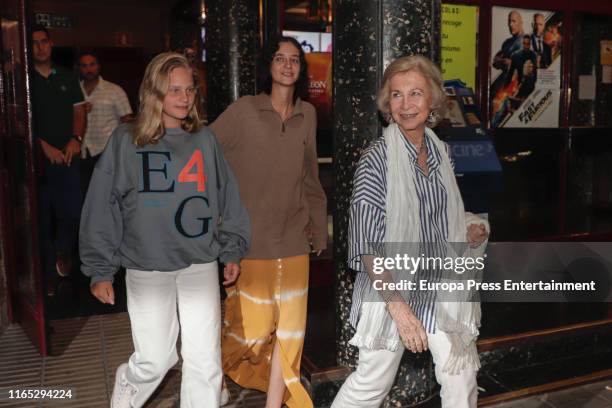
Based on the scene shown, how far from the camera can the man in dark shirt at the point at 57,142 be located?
4.91m

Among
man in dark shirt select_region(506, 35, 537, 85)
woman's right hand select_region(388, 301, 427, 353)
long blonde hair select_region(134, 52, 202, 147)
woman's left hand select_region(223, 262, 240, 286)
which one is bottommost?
woman's right hand select_region(388, 301, 427, 353)

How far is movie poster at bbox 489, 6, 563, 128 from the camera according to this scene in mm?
5742

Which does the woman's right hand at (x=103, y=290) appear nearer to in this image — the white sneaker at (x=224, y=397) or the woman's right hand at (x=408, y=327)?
the white sneaker at (x=224, y=397)

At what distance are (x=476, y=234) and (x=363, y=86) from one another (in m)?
0.93

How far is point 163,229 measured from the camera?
2.59 metres

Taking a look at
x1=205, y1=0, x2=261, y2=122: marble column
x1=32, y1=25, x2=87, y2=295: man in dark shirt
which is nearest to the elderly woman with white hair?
x1=205, y1=0, x2=261, y2=122: marble column

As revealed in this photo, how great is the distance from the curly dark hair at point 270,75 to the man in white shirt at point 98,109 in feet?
11.5

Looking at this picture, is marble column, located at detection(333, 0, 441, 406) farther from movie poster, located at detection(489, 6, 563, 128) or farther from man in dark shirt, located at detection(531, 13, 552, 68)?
man in dark shirt, located at detection(531, 13, 552, 68)

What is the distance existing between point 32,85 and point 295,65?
1692 mm

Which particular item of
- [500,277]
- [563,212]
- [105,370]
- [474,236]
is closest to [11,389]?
[105,370]

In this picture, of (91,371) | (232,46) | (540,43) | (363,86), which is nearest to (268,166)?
(363,86)

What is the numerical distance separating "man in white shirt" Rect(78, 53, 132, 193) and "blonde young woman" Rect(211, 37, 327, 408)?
3.52 m

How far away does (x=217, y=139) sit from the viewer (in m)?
2.95

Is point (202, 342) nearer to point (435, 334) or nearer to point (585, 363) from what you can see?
point (435, 334)
